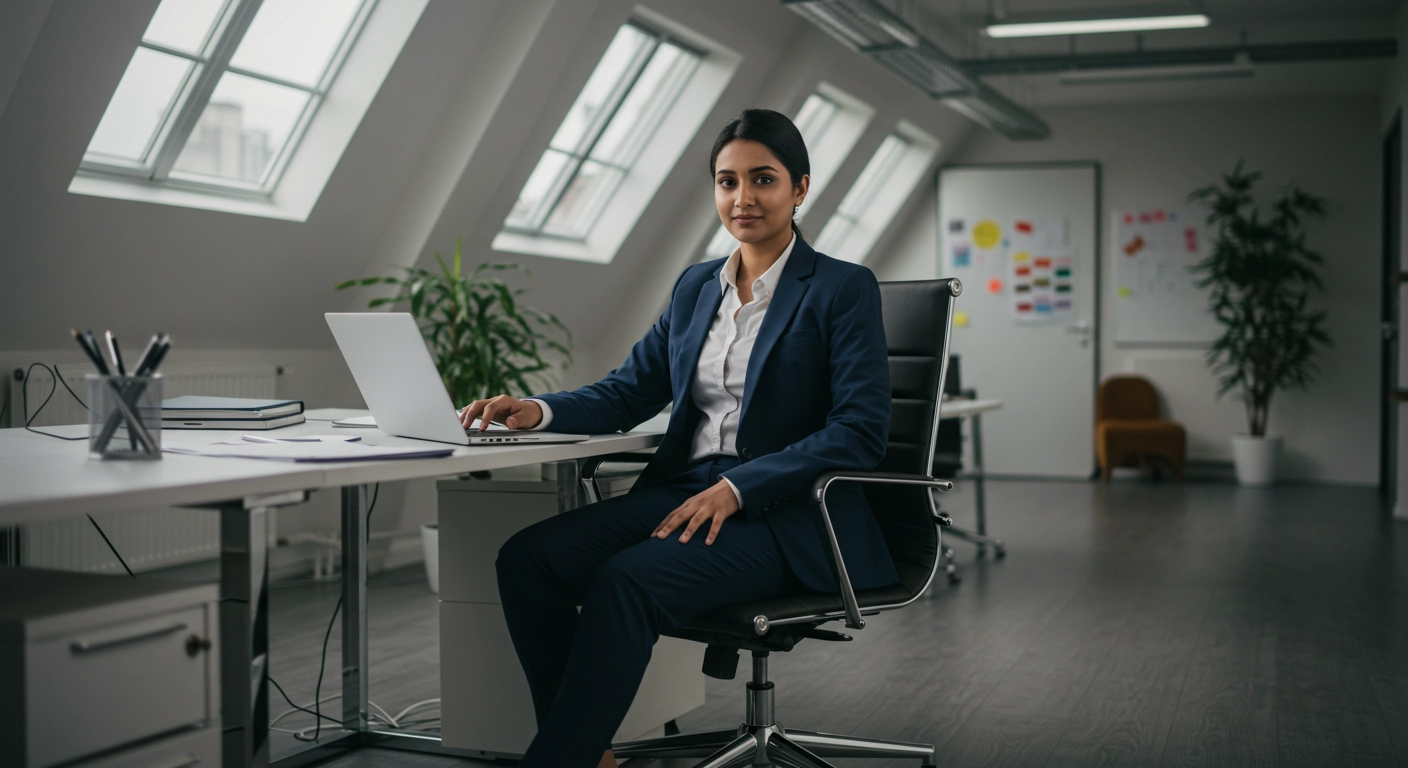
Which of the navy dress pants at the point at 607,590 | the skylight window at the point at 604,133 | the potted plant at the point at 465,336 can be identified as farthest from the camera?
the skylight window at the point at 604,133

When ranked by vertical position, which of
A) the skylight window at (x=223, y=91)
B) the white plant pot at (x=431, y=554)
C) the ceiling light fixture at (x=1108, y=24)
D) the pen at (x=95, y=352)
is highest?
the ceiling light fixture at (x=1108, y=24)

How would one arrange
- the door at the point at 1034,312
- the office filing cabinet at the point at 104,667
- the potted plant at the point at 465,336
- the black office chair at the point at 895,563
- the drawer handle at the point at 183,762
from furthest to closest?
1. the door at the point at 1034,312
2. the potted plant at the point at 465,336
3. the black office chair at the point at 895,563
4. the drawer handle at the point at 183,762
5. the office filing cabinet at the point at 104,667

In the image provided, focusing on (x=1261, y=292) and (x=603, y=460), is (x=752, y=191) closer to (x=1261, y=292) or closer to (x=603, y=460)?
(x=603, y=460)

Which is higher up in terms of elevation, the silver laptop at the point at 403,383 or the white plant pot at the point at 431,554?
the silver laptop at the point at 403,383

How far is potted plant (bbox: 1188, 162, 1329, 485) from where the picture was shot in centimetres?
815

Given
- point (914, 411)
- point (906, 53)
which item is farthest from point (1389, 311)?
point (914, 411)

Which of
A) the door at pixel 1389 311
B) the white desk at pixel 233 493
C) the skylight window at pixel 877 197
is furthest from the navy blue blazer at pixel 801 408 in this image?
the skylight window at pixel 877 197

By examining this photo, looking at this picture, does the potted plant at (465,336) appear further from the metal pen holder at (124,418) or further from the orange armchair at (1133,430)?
the orange armchair at (1133,430)

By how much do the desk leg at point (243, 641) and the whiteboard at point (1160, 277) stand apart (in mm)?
8166

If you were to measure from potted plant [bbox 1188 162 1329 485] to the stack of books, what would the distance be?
7429 mm

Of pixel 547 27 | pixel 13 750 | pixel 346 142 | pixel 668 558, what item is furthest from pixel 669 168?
pixel 13 750

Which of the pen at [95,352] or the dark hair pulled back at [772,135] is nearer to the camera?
the pen at [95,352]

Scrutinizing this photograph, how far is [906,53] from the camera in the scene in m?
5.67

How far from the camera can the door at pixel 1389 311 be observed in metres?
7.45
